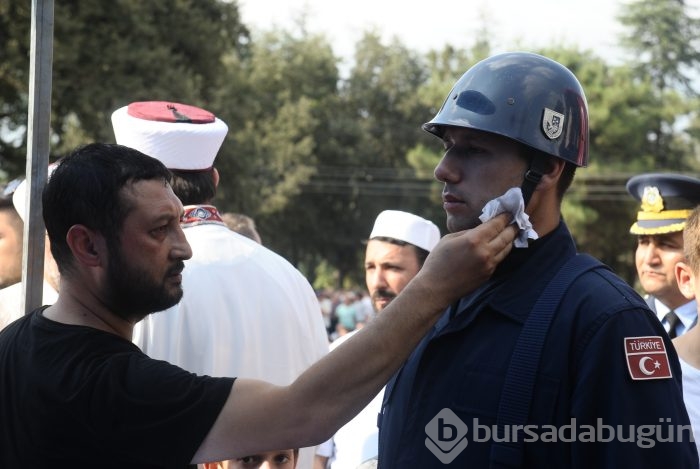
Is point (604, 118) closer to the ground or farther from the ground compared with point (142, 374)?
closer to the ground

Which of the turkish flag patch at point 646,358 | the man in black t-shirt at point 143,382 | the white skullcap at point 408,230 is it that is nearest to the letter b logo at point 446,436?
the man in black t-shirt at point 143,382

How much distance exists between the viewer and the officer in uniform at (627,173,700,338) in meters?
5.76

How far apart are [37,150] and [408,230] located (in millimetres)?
2734

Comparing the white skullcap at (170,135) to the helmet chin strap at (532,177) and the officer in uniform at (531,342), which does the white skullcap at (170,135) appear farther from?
the helmet chin strap at (532,177)

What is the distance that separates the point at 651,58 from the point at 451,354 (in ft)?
184

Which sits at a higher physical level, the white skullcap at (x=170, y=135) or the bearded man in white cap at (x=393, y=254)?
the white skullcap at (x=170, y=135)

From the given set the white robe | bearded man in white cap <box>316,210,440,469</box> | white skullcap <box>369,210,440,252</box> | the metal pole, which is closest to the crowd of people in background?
the metal pole

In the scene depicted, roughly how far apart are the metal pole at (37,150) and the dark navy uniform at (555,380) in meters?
1.31

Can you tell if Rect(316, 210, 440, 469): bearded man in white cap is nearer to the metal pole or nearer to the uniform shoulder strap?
the metal pole

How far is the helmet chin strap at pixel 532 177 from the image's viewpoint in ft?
8.95

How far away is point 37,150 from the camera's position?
327cm

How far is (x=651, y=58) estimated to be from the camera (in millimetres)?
55406

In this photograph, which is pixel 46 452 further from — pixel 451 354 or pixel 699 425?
pixel 699 425

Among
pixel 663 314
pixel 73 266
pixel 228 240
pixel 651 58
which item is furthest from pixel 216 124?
pixel 651 58
